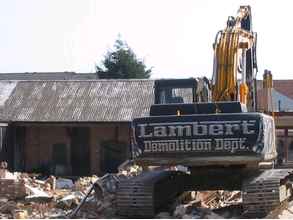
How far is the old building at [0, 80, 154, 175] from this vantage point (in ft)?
→ 112

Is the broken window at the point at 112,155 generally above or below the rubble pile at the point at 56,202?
below

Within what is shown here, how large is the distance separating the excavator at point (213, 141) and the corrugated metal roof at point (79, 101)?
18846 mm

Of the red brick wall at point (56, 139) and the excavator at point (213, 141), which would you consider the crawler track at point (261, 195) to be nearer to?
the excavator at point (213, 141)

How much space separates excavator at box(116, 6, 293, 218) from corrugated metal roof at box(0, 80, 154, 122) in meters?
18.8

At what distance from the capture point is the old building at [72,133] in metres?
34.1

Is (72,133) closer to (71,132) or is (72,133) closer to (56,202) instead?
(71,132)

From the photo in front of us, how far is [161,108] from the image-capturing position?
1414 cm

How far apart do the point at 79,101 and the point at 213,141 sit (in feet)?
79.0

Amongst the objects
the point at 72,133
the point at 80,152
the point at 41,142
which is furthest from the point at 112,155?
the point at 41,142

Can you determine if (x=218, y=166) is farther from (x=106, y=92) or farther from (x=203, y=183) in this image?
(x=106, y=92)

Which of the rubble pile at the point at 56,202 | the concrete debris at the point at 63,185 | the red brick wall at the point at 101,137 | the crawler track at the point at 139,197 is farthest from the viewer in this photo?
the red brick wall at the point at 101,137

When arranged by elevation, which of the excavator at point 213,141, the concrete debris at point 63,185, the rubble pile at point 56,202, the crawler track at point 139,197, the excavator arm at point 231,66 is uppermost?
the excavator arm at point 231,66

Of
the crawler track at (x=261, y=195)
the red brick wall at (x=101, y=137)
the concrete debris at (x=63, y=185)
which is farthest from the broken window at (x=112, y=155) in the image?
the crawler track at (x=261, y=195)

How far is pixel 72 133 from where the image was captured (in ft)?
115
